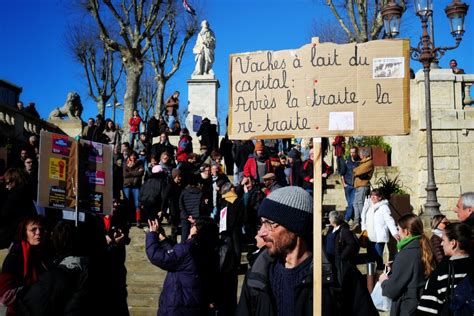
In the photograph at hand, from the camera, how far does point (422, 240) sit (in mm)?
5484

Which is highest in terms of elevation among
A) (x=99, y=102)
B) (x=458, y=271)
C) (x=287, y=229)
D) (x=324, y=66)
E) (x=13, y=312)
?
(x=99, y=102)

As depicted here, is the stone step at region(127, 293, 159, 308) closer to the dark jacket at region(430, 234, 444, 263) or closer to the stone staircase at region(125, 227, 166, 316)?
the stone staircase at region(125, 227, 166, 316)

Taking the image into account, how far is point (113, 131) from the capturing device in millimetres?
19656

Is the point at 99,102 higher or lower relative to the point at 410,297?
higher

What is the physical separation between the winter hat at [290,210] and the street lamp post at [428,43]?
9377mm

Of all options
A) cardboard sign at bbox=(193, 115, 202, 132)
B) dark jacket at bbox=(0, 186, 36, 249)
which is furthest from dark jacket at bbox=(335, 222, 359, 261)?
cardboard sign at bbox=(193, 115, 202, 132)

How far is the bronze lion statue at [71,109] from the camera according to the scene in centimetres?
2506

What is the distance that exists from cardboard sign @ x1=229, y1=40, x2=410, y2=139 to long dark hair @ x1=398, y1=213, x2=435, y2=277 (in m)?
1.85

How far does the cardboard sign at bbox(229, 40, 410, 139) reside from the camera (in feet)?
13.1

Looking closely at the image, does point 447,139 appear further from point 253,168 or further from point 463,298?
point 463,298

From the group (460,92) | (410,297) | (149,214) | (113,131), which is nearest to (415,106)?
(460,92)

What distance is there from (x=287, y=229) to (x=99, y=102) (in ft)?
139

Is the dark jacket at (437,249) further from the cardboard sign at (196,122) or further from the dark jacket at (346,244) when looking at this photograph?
the cardboard sign at (196,122)

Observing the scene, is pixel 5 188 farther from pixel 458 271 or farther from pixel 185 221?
pixel 458 271
